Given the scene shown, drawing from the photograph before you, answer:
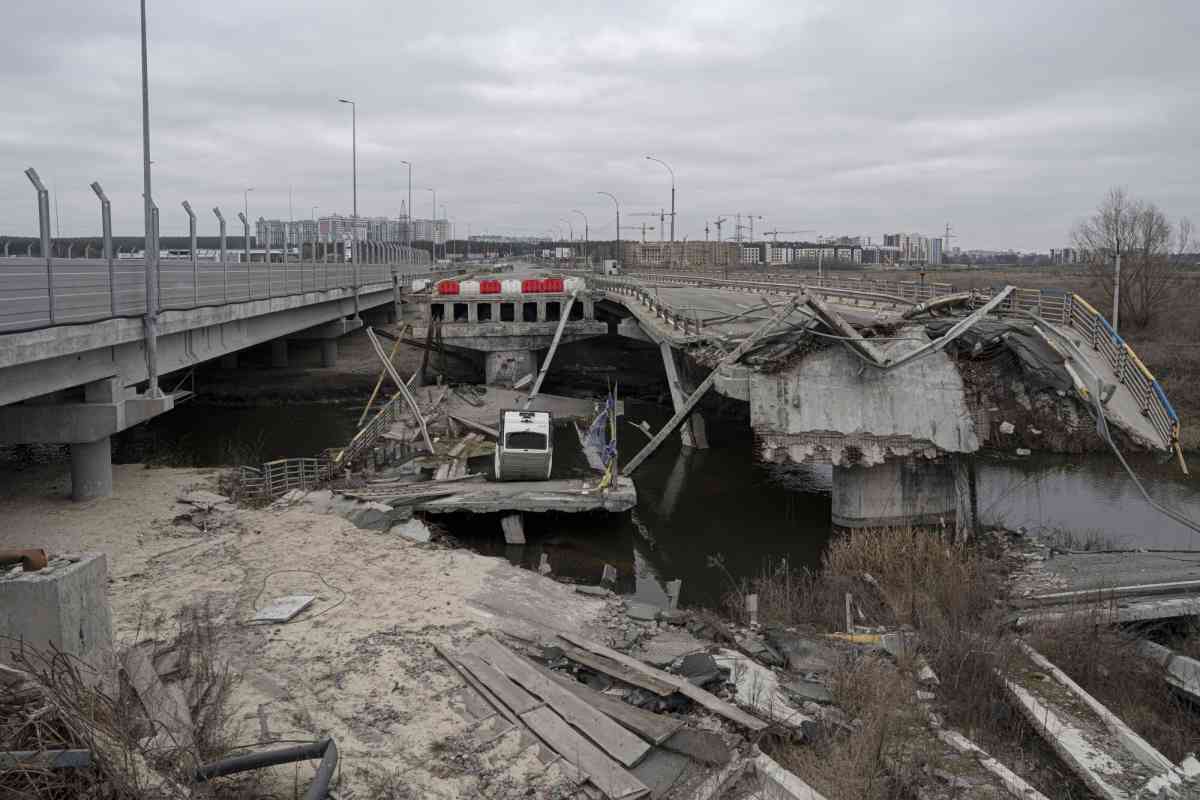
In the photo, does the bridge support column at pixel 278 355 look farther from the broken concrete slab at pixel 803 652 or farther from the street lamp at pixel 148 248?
the broken concrete slab at pixel 803 652

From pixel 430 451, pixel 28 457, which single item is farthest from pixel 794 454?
pixel 28 457

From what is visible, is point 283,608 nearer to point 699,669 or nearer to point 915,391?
point 699,669

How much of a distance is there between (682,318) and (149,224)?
62.7 ft

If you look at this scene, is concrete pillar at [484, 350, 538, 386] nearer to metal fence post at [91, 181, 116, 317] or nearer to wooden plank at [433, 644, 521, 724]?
metal fence post at [91, 181, 116, 317]

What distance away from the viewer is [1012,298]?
23.1 metres

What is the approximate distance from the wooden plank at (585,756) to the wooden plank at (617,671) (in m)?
1.28

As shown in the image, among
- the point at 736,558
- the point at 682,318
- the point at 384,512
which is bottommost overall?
the point at 736,558

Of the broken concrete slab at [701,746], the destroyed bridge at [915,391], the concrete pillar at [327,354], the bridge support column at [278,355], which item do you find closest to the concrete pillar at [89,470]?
the destroyed bridge at [915,391]

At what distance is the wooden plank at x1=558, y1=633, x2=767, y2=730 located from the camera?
10227 mm

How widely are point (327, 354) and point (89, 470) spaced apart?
31.6 meters

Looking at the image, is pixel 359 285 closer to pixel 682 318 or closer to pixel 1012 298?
pixel 682 318

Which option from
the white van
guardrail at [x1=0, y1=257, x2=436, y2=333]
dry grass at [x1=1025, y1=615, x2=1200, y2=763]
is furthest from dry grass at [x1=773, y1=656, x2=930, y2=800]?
guardrail at [x1=0, y1=257, x2=436, y2=333]

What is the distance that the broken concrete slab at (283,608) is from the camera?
45.0 ft

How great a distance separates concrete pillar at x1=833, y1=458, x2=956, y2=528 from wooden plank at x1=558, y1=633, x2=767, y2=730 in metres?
13.3
